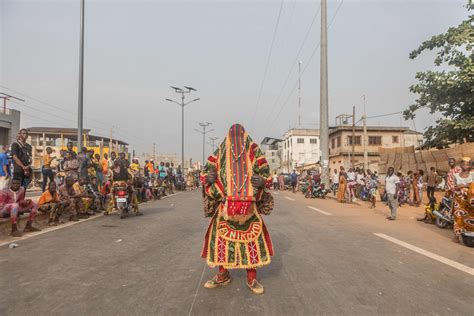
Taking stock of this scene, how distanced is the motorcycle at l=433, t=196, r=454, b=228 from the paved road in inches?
70.0

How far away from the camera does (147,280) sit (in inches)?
184

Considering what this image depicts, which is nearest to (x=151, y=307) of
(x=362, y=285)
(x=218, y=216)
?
(x=218, y=216)

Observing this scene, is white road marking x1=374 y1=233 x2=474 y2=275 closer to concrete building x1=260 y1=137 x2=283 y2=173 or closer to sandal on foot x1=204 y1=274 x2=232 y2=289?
sandal on foot x1=204 y1=274 x2=232 y2=289

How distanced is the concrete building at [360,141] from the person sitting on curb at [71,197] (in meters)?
40.8

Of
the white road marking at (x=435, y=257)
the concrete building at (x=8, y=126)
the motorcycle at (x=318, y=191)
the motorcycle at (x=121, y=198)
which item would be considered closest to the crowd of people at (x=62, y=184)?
the motorcycle at (x=121, y=198)

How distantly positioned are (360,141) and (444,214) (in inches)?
1604

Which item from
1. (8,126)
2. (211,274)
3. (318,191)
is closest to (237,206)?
(211,274)

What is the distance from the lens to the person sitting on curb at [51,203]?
919 centimetres

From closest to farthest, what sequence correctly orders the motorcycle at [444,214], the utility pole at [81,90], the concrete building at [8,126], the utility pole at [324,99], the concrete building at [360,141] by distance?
1. the motorcycle at [444,214]
2. the utility pole at [81,90]
3. the utility pole at [324,99]
4. the concrete building at [8,126]
5. the concrete building at [360,141]

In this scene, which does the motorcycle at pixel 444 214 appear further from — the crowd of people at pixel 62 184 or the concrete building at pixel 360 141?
the concrete building at pixel 360 141

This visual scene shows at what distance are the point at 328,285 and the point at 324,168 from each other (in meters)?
20.2

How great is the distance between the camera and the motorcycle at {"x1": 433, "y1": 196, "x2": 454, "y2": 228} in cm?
959

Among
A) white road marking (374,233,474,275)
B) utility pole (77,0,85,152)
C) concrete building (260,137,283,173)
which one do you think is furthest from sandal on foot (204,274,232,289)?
concrete building (260,137,283,173)

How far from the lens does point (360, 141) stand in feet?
160
